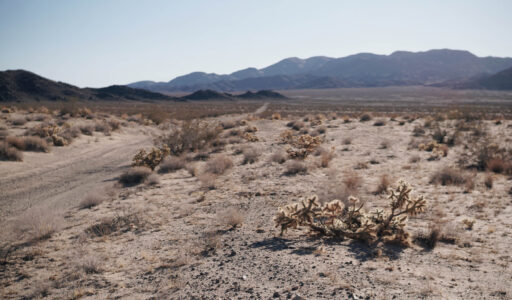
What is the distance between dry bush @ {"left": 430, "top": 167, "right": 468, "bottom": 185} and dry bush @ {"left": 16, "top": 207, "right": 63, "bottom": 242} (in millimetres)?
10210

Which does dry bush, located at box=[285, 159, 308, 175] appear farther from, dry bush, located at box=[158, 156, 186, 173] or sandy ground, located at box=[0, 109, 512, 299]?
dry bush, located at box=[158, 156, 186, 173]

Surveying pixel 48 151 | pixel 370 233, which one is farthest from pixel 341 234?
pixel 48 151

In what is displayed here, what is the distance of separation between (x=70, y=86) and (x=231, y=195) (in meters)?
97.8

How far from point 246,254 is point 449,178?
7.50 meters

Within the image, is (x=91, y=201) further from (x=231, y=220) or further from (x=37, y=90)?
(x=37, y=90)

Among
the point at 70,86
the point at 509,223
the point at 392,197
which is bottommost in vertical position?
the point at 509,223

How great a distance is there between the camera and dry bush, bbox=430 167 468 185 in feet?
31.6

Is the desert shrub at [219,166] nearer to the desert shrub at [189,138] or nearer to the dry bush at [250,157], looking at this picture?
the dry bush at [250,157]

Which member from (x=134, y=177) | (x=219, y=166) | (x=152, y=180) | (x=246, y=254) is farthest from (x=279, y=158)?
(x=246, y=254)

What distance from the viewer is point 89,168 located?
13.7m

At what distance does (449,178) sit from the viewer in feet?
32.1

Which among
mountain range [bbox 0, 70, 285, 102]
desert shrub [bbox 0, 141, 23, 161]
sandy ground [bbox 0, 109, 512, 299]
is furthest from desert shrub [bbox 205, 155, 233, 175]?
mountain range [bbox 0, 70, 285, 102]

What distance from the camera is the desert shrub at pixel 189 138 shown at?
622 inches

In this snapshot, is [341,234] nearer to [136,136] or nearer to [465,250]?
[465,250]
